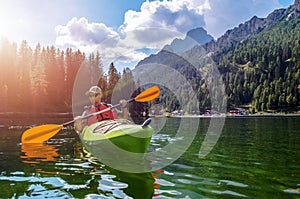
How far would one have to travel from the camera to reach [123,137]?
947cm

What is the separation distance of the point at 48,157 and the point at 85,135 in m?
1.77

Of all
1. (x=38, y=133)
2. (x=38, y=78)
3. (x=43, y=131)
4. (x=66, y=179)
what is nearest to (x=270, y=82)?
(x=38, y=78)

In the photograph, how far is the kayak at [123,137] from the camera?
9.38m

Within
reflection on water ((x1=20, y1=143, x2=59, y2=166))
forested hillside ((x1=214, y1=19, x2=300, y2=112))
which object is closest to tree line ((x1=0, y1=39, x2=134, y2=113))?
reflection on water ((x1=20, y1=143, x2=59, y2=166))

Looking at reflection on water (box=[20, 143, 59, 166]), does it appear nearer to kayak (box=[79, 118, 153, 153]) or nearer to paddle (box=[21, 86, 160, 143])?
paddle (box=[21, 86, 160, 143])

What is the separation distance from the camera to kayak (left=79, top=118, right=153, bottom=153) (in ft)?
30.8

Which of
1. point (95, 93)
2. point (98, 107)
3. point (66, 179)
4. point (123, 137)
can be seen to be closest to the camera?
point (66, 179)

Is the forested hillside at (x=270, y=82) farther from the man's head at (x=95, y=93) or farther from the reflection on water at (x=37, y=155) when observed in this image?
the reflection on water at (x=37, y=155)

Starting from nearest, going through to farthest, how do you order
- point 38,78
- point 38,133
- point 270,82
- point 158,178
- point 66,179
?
1. point 66,179
2. point 158,178
3. point 38,133
4. point 38,78
5. point 270,82


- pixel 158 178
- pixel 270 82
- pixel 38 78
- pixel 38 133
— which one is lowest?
pixel 158 178

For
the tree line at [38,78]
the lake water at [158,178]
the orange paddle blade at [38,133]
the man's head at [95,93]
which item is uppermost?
the tree line at [38,78]

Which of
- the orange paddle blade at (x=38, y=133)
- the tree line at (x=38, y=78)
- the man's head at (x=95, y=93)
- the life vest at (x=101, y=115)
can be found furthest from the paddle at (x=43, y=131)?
the tree line at (x=38, y=78)

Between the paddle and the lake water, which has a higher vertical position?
the paddle

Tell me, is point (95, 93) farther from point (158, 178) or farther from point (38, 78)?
point (38, 78)
